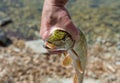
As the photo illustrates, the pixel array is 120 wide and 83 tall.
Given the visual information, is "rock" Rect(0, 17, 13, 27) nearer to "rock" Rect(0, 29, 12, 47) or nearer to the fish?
"rock" Rect(0, 29, 12, 47)

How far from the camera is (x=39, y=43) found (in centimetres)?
473

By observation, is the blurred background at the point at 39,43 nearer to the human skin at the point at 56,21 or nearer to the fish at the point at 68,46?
the fish at the point at 68,46

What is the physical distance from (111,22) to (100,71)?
1.74 m

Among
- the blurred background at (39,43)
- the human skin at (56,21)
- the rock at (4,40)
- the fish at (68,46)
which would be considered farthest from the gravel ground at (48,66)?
the human skin at (56,21)

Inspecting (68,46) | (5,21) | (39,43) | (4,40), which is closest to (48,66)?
(39,43)

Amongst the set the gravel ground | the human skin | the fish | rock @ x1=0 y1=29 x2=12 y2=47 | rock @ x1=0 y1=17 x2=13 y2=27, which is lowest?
rock @ x1=0 y1=17 x2=13 y2=27

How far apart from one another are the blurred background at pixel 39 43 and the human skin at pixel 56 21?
255cm

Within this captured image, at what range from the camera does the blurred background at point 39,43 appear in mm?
3902

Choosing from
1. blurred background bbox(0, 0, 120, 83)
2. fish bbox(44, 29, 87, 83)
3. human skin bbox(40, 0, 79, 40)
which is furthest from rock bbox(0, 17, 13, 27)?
human skin bbox(40, 0, 79, 40)

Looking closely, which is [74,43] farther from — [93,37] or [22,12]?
[22,12]

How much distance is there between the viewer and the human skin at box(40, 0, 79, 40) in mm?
1106

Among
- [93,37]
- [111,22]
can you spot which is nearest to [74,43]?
[93,37]

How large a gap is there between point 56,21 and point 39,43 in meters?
3.62

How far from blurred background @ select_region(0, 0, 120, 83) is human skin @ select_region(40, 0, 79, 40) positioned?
2.55 metres
